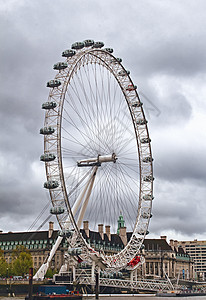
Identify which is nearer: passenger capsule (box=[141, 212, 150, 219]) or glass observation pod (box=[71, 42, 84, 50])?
glass observation pod (box=[71, 42, 84, 50])

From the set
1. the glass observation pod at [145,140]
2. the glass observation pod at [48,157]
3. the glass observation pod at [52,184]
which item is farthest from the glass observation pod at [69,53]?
the glass observation pod at [145,140]

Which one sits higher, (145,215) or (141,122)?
(141,122)

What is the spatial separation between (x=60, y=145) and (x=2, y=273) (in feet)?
132

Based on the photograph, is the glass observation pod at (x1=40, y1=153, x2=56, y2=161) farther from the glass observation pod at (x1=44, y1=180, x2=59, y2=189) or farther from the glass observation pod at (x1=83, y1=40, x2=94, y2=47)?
the glass observation pod at (x1=83, y1=40, x2=94, y2=47)

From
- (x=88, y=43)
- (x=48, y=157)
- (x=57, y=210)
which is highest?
(x=88, y=43)

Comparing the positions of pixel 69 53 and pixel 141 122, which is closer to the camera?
pixel 69 53

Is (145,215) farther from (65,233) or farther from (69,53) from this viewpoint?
(69,53)

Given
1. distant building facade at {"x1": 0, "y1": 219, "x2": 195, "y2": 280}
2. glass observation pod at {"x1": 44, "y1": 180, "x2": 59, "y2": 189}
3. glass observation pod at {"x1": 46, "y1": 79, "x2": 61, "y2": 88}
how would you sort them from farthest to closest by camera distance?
1. distant building facade at {"x1": 0, "y1": 219, "x2": 195, "y2": 280}
2. glass observation pod at {"x1": 46, "y1": 79, "x2": 61, "y2": 88}
3. glass observation pod at {"x1": 44, "y1": 180, "x2": 59, "y2": 189}

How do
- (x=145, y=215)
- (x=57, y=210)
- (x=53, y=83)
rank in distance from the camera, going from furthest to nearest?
(x=145, y=215)
(x=53, y=83)
(x=57, y=210)

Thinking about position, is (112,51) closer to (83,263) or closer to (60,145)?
(60,145)

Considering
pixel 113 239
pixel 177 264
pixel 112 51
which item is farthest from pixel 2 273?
pixel 177 264

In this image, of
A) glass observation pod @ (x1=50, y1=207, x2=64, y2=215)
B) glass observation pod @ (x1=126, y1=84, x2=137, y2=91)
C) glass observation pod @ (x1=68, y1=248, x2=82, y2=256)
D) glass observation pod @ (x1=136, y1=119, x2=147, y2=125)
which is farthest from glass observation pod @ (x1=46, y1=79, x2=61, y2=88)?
glass observation pod @ (x1=68, y1=248, x2=82, y2=256)

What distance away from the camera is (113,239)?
141m

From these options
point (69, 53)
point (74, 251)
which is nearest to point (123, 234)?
point (74, 251)
